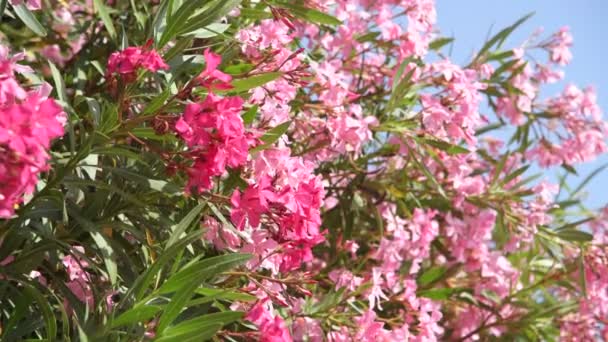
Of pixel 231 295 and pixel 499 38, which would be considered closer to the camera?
pixel 231 295

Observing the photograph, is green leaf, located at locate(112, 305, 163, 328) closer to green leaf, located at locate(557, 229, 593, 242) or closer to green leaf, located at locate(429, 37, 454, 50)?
green leaf, located at locate(557, 229, 593, 242)

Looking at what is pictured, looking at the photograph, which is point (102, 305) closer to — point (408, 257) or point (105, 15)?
point (105, 15)

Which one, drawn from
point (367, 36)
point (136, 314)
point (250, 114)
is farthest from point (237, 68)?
point (367, 36)

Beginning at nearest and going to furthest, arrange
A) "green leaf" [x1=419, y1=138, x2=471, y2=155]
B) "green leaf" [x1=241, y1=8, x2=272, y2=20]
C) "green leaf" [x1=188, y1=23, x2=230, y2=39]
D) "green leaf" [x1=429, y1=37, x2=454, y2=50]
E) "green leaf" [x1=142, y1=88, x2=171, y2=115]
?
"green leaf" [x1=142, y1=88, x2=171, y2=115] → "green leaf" [x1=188, y1=23, x2=230, y2=39] → "green leaf" [x1=241, y1=8, x2=272, y2=20] → "green leaf" [x1=419, y1=138, x2=471, y2=155] → "green leaf" [x1=429, y1=37, x2=454, y2=50]

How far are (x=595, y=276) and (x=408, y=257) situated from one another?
526 millimetres

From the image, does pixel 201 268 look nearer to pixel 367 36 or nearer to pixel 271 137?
pixel 271 137

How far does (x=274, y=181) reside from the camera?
148 cm

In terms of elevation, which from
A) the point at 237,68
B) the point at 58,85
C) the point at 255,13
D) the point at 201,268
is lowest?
the point at 201,268

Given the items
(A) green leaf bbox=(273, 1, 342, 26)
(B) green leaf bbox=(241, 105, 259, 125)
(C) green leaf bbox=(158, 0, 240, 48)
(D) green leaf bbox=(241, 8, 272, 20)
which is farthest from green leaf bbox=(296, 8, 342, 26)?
(B) green leaf bbox=(241, 105, 259, 125)

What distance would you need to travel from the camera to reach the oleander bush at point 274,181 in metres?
1.39

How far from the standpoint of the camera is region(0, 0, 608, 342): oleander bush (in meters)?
1.39

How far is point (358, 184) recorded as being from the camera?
2.37 meters

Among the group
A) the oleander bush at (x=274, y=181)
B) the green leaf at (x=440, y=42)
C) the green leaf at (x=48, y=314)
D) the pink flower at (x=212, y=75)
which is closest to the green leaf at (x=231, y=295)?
the oleander bush at (x=274, y=181)

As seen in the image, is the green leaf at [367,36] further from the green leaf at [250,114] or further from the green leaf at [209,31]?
the green leaf at [250,114]
